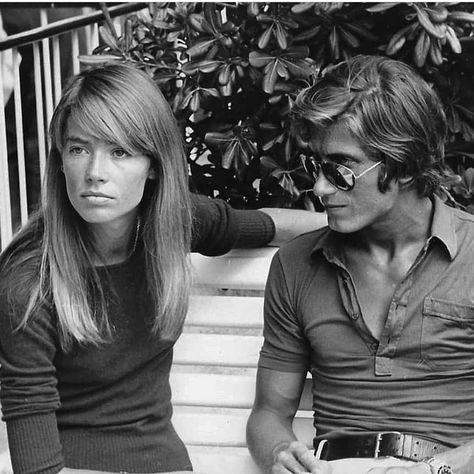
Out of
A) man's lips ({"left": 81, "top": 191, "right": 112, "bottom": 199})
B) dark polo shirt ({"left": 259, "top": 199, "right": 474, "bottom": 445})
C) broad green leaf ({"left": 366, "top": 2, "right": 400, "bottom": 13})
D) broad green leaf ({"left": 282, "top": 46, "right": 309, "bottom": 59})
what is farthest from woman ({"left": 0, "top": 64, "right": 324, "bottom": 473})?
broad green leaf ({"left": 366, "top": 2, "right": 400, "bottom": 13})

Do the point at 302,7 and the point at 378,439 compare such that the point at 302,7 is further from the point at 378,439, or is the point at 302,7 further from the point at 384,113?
the point at 378,439

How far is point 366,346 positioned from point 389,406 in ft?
0.58

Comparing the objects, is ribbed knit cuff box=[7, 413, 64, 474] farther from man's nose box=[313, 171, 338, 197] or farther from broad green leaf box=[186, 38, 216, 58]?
broad green leaf box=[186, 38, 216, 58]

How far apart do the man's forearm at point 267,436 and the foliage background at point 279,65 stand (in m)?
0.97

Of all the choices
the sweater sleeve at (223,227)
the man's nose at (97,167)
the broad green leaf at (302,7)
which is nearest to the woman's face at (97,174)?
the man's nose at (97,167)

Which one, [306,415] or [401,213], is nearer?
[401,213]

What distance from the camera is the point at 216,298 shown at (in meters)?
3.40

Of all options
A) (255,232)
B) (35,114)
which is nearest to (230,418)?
(255,232)

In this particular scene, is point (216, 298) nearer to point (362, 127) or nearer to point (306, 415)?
point (306, 415)

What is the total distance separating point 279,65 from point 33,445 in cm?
159

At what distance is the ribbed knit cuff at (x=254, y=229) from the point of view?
127 inches

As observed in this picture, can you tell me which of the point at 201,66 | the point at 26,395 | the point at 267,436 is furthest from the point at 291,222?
the point at 26,395

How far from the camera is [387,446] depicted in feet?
8.97

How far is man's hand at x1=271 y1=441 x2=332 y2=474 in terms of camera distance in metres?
2.59
